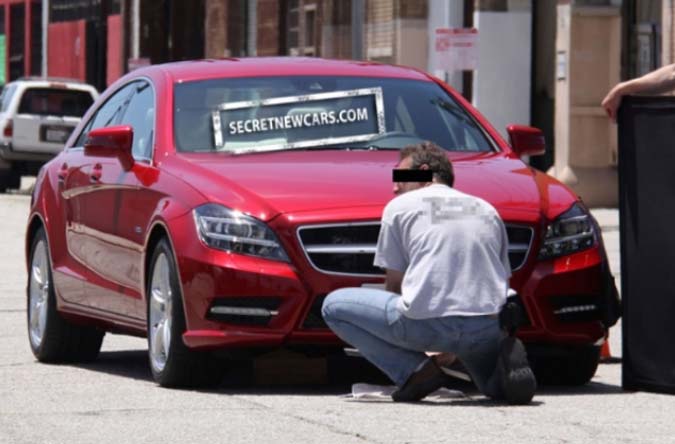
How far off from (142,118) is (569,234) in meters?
2.50

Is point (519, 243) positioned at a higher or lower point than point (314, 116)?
lower

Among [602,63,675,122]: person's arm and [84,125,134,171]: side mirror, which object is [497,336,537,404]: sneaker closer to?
[602,63,675,122]: person's arm

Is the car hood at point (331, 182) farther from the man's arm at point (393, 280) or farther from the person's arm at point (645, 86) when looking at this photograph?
the person's arm at point (645, 86)

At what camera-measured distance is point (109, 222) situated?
443 inches

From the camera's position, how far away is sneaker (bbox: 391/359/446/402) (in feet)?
31.2

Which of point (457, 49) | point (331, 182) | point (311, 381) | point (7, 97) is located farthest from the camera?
point (7, 97)

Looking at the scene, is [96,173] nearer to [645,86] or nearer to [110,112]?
[110,112]

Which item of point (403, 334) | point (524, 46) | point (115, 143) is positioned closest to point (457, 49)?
point (524, 46)

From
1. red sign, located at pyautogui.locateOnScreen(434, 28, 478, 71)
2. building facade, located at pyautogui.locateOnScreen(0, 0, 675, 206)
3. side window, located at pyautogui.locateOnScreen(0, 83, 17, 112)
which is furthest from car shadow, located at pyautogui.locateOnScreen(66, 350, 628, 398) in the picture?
side window, located at pyautogui.locateOnScreen(0, 83, 17, 112)

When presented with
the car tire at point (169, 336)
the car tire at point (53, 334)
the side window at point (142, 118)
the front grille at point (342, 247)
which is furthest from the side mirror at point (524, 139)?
the car tire at point (53, 334)

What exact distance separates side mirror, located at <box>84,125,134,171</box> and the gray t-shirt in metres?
2.03

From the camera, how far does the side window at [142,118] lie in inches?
443

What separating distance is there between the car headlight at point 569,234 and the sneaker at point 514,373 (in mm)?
705

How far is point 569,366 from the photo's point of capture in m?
10.5
